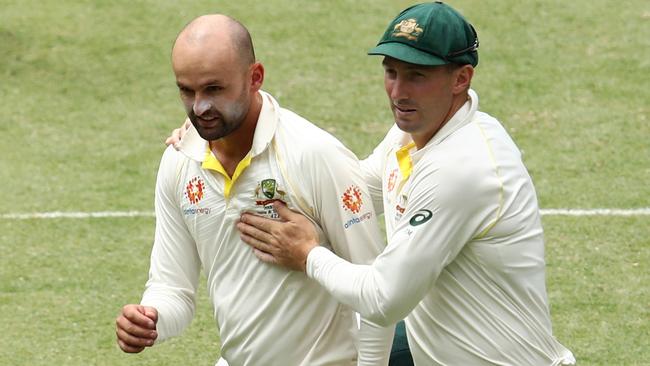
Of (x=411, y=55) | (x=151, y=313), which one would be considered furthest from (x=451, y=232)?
(x=151, y=313)

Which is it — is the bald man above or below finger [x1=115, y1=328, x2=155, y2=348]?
above

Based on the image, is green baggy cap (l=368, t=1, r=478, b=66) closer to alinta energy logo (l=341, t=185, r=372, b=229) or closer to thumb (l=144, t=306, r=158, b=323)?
alinta energy logo (l=341, t=185, r=372, b=229)

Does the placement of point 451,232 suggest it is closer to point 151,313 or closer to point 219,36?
point 219,36

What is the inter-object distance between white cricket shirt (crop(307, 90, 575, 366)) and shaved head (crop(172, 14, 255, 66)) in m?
0.73

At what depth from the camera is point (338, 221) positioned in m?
5.11

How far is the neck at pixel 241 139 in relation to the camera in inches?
205

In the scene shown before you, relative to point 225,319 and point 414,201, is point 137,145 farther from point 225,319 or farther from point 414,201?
point 414,201

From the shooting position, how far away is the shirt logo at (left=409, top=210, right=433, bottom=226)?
460 centimetres

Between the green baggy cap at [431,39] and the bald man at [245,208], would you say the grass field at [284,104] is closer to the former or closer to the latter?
the bald man at [245,208]

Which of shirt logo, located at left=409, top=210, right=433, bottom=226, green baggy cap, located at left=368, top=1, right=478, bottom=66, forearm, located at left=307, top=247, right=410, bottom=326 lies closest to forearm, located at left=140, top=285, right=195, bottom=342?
forearm, located at left=307, top=247, right=410, bottom=326

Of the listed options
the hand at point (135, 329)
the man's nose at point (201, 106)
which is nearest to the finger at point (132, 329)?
the hand at point (135, 329)

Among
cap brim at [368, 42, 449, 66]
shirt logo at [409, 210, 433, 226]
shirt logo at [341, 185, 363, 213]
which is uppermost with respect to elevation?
cap brim at [368, 42, 449, 66]

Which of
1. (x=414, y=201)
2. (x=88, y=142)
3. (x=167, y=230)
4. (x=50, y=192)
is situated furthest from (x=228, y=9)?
(x=414, y=201)

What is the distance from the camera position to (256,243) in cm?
517
